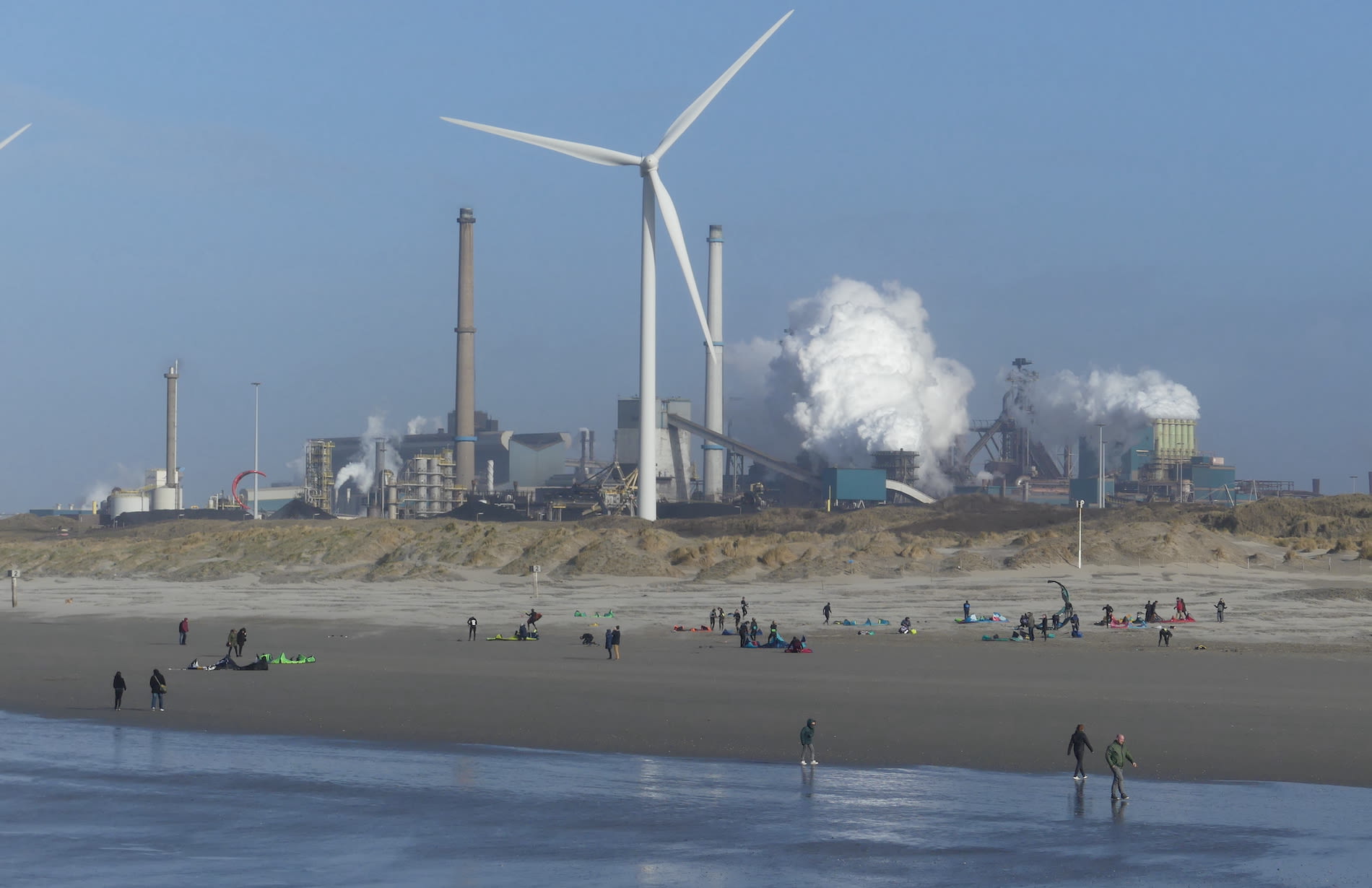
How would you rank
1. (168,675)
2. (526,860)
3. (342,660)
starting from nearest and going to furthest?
(526,860), (168,675), (342,660)

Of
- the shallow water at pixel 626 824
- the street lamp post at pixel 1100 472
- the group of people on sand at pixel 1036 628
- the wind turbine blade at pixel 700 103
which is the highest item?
the wind turbine blade at pixel 700 103

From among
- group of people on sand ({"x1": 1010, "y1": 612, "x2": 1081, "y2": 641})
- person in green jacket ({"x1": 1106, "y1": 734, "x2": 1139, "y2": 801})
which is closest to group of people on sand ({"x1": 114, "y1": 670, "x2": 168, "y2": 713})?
person in green jacket ({"x1": 1106, "y1": 734, "x2": 1139, "y2": 801})

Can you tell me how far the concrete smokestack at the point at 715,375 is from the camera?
18412cm

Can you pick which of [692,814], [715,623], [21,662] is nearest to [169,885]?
[692,814]

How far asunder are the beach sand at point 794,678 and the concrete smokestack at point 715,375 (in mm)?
107434

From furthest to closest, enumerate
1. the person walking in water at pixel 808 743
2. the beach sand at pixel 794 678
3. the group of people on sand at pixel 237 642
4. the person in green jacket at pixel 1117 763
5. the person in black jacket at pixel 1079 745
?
the group of people on sand at pixel 237 642, the beach sand at pixel 794 678, the person walking in water at pixel 808 743, the person in black jacket at pixel 1079 745, the person in green jacket at pixel 1117 763

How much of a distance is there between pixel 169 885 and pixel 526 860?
17.3ft

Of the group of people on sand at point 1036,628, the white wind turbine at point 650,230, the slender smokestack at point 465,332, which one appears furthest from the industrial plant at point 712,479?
the group of people on sand at point 1036,628

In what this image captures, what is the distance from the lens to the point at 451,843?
77.6ft

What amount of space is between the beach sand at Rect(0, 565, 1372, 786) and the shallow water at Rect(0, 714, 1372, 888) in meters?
2.23

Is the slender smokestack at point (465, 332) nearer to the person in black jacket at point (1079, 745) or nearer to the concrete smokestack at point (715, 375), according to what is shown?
the concrete smokestack at point (715, 375)

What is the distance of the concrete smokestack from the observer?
184125 millimetres

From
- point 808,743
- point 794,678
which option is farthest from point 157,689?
point 808,743

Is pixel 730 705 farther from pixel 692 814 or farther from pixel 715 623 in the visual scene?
pixel 715 623
